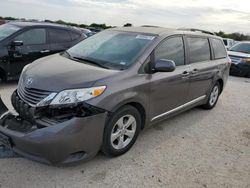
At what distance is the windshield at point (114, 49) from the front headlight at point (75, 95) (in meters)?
0.65

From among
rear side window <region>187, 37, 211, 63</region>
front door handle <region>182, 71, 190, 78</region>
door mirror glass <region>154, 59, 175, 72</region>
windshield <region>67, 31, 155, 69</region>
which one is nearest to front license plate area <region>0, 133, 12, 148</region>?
windshield <region>67, 31, 155, 69</region>

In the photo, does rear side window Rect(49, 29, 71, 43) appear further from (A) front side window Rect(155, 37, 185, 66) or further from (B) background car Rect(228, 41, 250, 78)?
(B) background car Rect(228, 41, 250, 78)

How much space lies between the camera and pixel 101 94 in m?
3.13

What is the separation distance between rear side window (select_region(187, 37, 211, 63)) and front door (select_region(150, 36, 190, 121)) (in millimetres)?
277

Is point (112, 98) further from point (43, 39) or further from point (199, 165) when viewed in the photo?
point (43, 39)

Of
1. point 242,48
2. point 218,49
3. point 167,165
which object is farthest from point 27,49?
point 242,48

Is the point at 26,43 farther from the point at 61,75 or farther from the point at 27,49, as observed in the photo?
the point at 61,75

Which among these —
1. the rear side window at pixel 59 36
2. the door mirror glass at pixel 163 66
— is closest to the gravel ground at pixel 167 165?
the door mirror glass at pixel 163 66

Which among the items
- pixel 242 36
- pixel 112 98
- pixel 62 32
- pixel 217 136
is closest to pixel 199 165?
pixel 217 136

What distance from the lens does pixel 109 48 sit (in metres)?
4.14

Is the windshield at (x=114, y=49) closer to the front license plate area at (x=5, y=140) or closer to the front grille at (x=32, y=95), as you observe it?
the front grille at (x=32, y=95)

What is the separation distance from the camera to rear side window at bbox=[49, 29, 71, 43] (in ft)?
24.0

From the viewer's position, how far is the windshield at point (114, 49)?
378 centimetres

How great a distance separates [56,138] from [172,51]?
2.35m
